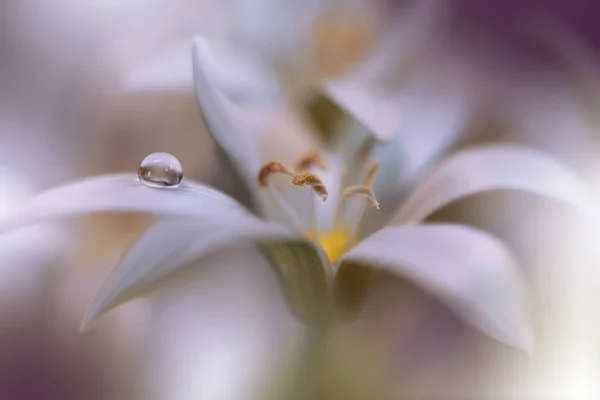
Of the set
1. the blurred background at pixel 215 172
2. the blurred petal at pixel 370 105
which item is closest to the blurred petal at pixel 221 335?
the blurred background at pixel 215 172

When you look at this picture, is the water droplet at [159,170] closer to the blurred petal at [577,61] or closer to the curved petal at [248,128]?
the curved petal at [248,128]

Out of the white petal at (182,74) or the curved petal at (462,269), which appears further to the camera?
the white petal at (182,74)

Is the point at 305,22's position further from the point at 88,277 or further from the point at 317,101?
the point at 88,277

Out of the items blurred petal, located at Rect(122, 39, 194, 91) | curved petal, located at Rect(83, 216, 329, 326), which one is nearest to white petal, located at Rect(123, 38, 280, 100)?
blurred petal, located at Rect(122, 39, 194, 91)

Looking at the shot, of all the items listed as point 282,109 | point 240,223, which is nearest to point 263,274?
point 240,223

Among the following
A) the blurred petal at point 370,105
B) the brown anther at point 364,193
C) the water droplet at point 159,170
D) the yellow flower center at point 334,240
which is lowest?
the water droplet at point 159,170

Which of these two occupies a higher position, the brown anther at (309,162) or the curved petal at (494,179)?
the brown anther at (309,162)

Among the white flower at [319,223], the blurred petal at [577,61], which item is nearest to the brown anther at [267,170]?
the white flower at [319,223]

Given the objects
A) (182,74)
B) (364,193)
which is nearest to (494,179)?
(364,193)
